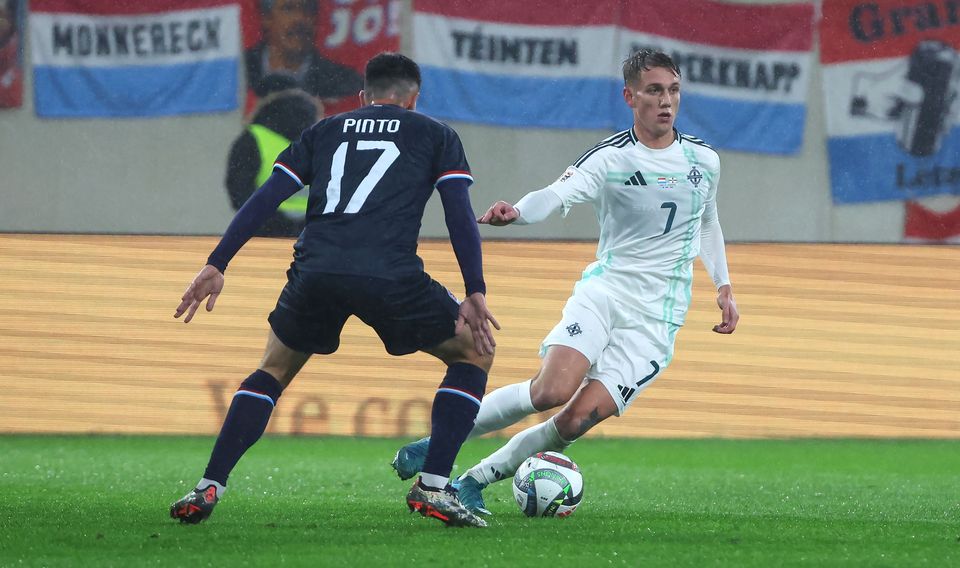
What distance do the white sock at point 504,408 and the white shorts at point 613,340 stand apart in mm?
190

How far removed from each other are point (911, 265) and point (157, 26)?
6580 mm

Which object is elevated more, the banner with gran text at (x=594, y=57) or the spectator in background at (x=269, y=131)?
the banner with gran text at (x=594, y=57)

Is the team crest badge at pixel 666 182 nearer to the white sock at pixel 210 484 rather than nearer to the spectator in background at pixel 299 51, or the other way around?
the white sock at pixel 210 484

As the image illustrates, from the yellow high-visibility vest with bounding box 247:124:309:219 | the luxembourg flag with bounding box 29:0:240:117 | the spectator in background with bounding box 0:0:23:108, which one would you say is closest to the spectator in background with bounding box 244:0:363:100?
the luxembourg flag with bounding box 29:0:240:117

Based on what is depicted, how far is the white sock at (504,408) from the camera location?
5.39 metres

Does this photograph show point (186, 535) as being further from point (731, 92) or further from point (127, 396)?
point (731, 92)

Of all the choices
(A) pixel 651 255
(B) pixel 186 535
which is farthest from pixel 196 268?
(B) pixel 186 535

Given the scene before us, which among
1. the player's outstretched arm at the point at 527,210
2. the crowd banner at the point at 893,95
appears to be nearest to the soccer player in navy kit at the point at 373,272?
the player's outstretched arm at the point at 527,210

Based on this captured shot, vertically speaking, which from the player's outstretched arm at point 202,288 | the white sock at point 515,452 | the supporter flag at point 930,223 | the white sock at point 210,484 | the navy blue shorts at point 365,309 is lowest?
the supporter flag at point 930,223

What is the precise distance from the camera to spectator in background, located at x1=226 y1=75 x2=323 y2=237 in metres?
12.2

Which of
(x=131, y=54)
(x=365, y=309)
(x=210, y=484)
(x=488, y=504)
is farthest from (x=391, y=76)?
(x=131, y=54)

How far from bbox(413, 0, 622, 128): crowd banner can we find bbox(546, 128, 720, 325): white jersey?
259 inches

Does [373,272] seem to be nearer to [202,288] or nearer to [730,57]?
[202,288]

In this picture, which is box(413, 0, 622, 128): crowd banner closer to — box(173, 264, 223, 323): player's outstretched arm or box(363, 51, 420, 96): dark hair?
box(363, 51, 420, 96): dark hair
